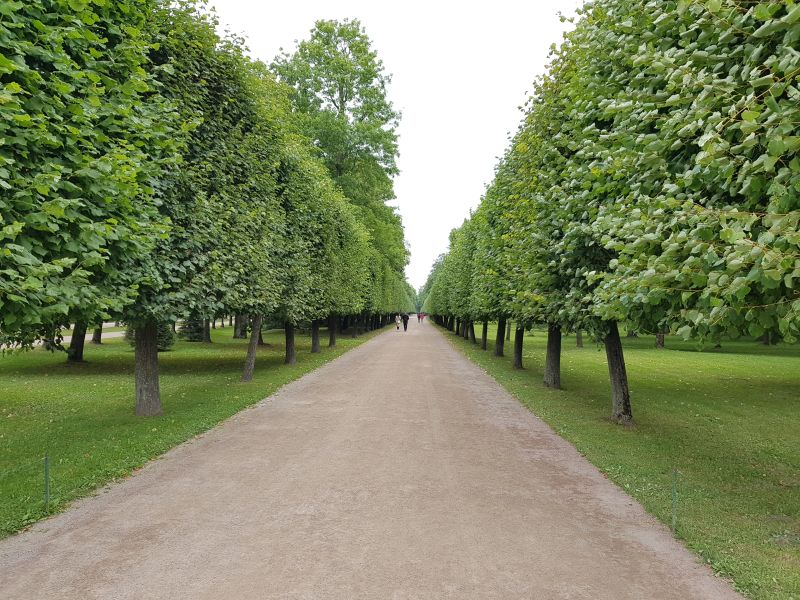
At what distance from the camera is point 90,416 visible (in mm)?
11500

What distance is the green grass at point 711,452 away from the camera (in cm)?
509

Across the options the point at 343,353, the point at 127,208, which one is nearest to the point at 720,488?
the point at 127,208

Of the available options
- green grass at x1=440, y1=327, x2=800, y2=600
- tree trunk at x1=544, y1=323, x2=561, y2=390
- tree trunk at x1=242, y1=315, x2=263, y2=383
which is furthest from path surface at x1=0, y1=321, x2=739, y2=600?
tree trunk at x1=242, y1=315, x2=263, y2=383

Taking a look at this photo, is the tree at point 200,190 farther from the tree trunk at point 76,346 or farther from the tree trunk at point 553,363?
the tree trunk at point 76,346

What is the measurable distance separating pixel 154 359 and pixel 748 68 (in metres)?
12.3

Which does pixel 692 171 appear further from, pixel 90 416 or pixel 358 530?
pixel 90 416

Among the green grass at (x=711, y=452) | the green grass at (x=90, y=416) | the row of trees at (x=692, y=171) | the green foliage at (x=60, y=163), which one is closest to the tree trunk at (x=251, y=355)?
the green grass at (x=90, y=416)

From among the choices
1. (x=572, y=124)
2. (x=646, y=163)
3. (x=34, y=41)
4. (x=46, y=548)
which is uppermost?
(x=572, y=124)

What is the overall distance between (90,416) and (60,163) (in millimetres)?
7770

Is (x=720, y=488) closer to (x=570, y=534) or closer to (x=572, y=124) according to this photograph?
(x=570, y=534)

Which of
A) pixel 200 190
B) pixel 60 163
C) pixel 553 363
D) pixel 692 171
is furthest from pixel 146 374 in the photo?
pixel 553 363

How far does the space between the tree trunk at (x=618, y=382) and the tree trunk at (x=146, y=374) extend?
10.7 meters

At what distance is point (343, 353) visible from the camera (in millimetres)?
28703

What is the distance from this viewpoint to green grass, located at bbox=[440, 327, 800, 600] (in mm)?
5094
